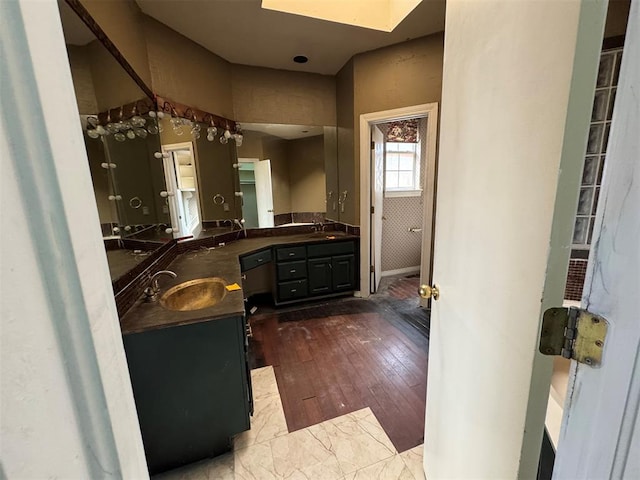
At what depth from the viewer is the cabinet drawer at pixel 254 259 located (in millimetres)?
2541

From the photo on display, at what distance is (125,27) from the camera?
1691mm

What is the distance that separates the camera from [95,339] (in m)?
0.40

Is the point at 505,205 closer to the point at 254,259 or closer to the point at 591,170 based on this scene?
the point at 591,170

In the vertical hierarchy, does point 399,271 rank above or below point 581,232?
below

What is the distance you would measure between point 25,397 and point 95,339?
99 mm

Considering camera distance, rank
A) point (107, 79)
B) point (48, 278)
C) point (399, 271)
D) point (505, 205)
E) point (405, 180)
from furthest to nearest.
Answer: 1. point (399, 271)
2. point (405, 180)
3. point (107, 79)
4. point (505, 205)
5. point (48, 278)

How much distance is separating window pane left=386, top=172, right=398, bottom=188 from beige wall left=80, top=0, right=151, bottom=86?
297 centimetres

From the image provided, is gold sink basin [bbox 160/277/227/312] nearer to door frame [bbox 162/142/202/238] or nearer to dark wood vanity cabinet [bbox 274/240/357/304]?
door frame [bbox 162/142/202/238]

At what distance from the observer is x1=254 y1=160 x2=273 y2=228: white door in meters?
3.23

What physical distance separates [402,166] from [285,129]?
1.78 metres

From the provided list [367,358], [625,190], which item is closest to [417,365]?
[367,358]

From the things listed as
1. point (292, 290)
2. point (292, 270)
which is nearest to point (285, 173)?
point (292, 270)

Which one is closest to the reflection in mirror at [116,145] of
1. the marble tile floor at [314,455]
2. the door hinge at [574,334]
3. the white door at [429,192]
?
the marble tile floor at [314,455]

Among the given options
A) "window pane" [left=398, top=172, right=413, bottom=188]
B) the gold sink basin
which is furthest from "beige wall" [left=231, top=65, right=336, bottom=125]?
the gold sink basin
